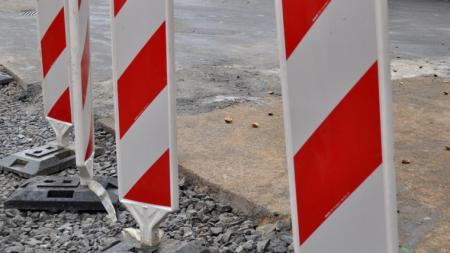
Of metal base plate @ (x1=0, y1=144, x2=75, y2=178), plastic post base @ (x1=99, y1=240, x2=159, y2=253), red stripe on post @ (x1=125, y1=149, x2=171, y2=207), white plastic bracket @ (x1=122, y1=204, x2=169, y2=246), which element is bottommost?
metal base plate @ (x1=0, y1=144, x2=75, y2=178)

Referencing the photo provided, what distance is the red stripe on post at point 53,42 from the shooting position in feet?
11.8

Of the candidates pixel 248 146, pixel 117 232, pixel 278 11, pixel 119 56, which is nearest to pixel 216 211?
pixel 117 232

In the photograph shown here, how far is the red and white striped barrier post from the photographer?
3.59 metres

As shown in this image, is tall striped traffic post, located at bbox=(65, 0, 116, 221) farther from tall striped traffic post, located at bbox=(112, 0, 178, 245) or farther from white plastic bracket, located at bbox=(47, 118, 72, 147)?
white plastic bracket, located at bbox=(47, 118, 72, 147)

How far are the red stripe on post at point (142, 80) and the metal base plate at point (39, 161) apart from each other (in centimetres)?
143

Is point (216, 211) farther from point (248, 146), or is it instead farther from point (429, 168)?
point (429, 168)

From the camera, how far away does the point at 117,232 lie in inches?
120

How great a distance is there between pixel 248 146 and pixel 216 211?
3.00 ft

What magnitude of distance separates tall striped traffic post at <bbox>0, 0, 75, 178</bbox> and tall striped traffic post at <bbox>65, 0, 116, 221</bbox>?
0.55 m

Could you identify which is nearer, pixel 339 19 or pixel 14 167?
pixel 339 19

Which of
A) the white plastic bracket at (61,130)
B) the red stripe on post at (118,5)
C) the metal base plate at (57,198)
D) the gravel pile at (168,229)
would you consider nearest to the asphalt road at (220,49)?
the white plastic bracket at (61,130)

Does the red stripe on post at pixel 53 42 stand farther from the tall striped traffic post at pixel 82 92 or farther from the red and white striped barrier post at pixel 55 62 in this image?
the tall striped traffic post at pixel 82 92

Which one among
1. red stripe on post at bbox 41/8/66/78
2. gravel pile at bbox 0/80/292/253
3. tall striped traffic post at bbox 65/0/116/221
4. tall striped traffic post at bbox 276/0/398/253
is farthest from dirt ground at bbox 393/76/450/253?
red stripe on post at bbox 41/8/66/78

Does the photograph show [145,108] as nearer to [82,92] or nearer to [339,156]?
[82,92]
